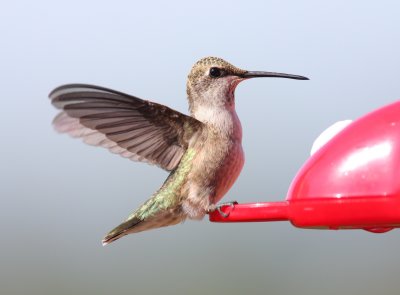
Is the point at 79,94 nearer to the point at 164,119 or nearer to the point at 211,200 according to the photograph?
the point at 164,119

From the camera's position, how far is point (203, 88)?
5.00m

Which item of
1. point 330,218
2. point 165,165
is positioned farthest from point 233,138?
point 330,218

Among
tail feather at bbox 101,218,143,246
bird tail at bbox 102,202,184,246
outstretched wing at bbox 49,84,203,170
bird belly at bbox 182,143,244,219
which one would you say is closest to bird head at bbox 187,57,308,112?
outstretched wing at bbox 49,84,203,170

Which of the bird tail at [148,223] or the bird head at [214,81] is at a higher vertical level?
the bird head at [214,81]

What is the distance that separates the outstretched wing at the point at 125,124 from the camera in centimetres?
415

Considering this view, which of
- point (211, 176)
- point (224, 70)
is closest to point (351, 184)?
point (211, 176)

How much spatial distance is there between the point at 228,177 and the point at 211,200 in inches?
7.6

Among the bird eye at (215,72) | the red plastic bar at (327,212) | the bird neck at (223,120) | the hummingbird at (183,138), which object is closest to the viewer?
the red plastic bar at (327,212)

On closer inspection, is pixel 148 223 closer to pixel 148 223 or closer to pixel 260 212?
pixel 148 223

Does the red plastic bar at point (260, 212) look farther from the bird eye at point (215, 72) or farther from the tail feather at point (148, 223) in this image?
Result: the bird eye at point (215, 72)

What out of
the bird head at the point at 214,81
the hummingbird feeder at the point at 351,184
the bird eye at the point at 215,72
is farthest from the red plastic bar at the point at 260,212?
the bird eye at the point at 215,72

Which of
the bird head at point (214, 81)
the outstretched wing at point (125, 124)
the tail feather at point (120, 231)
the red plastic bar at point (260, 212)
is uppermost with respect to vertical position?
the bird head at point (214, 81)

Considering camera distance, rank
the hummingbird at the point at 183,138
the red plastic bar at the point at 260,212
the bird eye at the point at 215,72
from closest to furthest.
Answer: the red plastic bar at the point at 260,212 < the hummingbird at the point at 183,138 < the bird eye at the point at 215,72

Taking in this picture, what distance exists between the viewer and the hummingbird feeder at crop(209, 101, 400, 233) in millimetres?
3402
